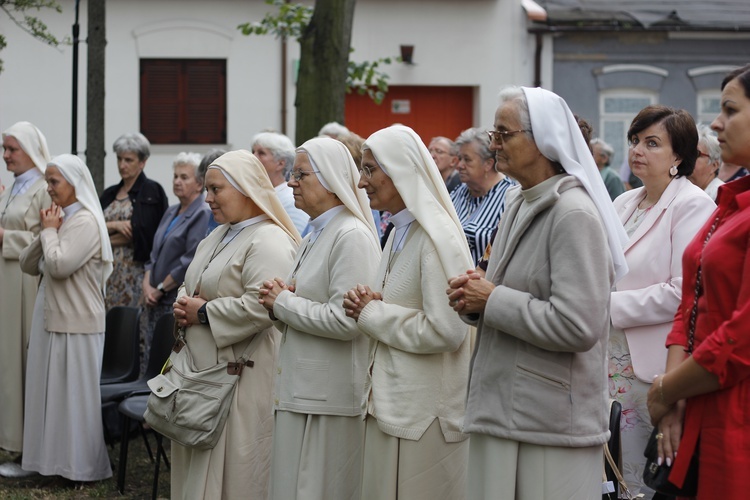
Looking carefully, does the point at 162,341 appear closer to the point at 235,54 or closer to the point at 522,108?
the point at 522,108

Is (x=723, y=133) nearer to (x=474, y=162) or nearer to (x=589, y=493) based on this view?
(x=589, y=493)

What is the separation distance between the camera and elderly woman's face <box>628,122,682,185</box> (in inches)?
195

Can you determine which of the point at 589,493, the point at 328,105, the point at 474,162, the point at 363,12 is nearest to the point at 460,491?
the point at 589,493

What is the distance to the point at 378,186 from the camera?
465cm

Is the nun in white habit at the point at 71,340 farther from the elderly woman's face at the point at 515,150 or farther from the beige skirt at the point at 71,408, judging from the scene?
the elderly woman's face at the point at 515,150

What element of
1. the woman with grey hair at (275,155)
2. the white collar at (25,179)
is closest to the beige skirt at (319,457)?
the woman with grey hair at (275,155)

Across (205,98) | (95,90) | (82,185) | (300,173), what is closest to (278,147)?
(82,185)

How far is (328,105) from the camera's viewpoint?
10367 mm

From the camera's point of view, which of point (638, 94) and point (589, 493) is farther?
point (638, 94)

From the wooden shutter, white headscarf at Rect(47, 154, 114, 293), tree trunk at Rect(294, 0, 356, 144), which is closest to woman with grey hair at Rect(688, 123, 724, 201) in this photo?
white headscarf at Rect(47, 154, 114, 293)

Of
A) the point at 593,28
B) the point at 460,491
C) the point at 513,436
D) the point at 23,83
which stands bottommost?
the point at 460,491

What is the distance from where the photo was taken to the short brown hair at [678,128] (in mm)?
4938

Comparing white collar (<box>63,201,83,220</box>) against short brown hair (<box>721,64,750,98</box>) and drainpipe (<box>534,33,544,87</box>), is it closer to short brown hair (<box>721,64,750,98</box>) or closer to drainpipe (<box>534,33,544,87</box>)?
short brown hair (<box>721,64,750,98</box>)

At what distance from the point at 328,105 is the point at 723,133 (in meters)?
7.25
